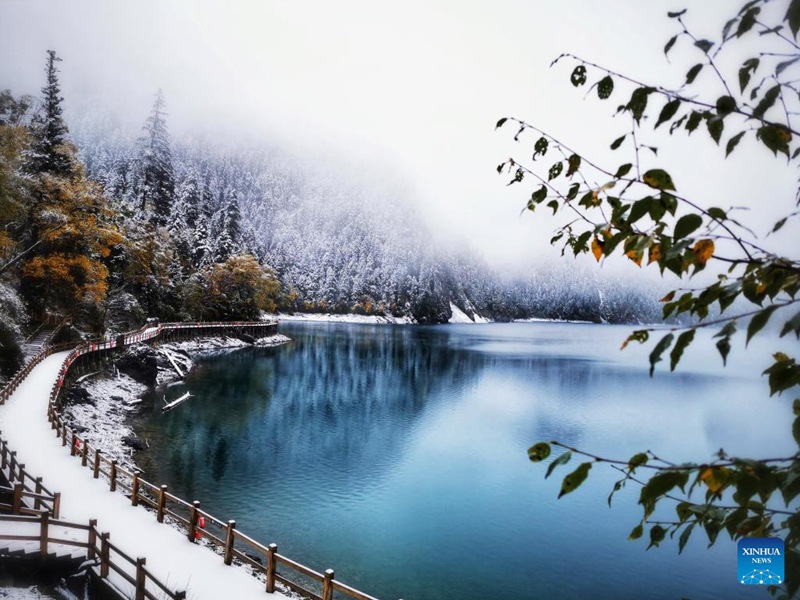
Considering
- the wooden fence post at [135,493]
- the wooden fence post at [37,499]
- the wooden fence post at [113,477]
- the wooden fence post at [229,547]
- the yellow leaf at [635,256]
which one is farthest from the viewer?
the wooden fence post at [113,477]

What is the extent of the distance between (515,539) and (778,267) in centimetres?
1954

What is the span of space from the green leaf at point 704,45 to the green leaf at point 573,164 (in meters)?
0.80

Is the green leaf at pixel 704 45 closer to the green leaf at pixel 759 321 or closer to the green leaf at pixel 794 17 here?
the green leaf at pixel 794 17

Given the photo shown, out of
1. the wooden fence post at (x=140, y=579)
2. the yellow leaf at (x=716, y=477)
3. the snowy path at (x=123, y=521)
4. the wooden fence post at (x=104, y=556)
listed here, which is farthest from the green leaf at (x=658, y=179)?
the wooden fence post at (x=104, y=556)

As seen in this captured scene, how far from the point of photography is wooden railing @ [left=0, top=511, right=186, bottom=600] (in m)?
9.02

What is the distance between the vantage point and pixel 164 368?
137 ft

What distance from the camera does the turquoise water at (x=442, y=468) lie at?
53.2ft

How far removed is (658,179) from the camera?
1.84 meters

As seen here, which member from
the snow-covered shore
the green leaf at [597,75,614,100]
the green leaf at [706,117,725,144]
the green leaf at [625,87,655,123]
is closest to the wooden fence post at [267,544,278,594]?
the green leaf at [597,75,614,100]

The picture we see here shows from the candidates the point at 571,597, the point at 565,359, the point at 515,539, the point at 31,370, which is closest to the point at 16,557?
the point at 571,597

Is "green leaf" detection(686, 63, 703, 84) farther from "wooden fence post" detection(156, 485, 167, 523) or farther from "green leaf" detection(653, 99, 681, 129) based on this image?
"wooden fence post" detection(156, 485, 167, 523)

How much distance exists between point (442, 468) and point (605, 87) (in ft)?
87.0

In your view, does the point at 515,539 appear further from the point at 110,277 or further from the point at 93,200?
the point at 110,277

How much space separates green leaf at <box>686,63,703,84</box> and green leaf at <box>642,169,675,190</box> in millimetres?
477
